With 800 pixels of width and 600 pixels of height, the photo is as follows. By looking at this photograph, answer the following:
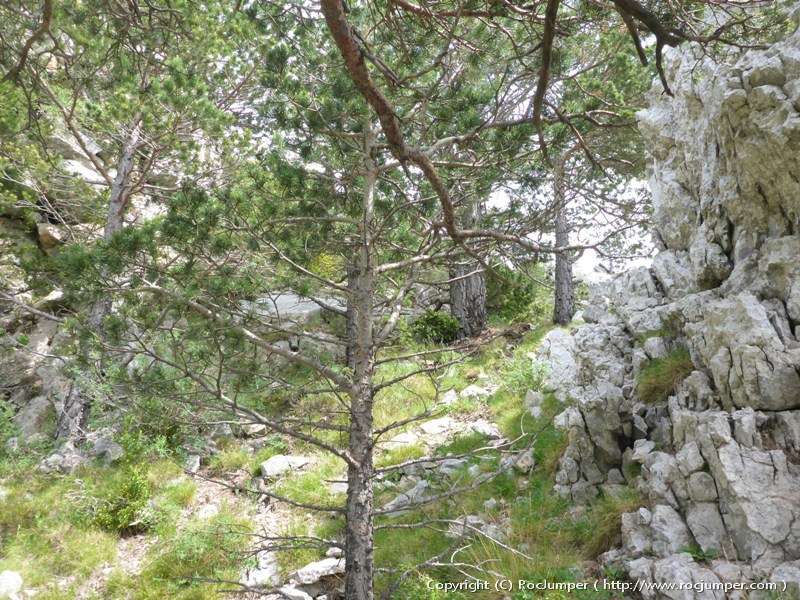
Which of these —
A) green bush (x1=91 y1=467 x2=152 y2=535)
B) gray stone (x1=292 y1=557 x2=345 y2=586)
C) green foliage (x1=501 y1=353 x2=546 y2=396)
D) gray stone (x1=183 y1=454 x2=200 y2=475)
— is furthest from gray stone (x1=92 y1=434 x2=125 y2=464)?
green foliage (x1=501 y1=353 x2=546 y2=396)

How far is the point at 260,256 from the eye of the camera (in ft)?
15.4

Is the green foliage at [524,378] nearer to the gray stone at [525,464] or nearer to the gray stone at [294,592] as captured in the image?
the gray stone at [525,464]

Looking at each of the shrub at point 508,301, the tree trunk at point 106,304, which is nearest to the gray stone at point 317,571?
the tree trunk at point 106,304

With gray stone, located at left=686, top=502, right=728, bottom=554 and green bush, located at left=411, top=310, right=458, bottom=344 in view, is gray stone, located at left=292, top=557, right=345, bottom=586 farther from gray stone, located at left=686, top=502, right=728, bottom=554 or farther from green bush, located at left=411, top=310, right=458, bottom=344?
green bush, located at left=411, top=310, right=458, bottom=344

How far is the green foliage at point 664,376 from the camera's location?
5270 mm

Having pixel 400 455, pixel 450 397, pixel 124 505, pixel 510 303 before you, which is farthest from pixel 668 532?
pixel 510 303

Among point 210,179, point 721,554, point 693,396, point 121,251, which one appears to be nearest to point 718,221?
point 693,396

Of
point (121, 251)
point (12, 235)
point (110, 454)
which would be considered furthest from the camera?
point (12, 235)

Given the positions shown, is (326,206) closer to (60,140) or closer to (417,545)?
(417,545)

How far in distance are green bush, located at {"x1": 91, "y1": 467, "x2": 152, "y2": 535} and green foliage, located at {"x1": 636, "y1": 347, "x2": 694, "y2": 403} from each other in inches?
272

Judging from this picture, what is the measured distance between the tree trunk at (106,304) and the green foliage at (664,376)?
27.9ft

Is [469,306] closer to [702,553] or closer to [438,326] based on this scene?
[438,326]

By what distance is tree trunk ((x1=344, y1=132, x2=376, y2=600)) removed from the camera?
3.80 metres

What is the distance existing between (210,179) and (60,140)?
696 cm
